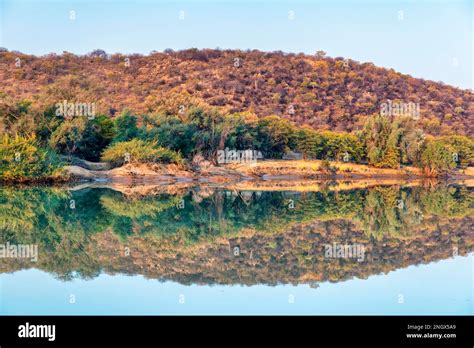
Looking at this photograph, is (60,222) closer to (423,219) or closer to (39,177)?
(423,219)

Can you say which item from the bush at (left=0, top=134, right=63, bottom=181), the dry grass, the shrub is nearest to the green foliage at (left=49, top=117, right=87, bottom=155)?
the bush at (left=0, top=134, right=63, bottom=181)

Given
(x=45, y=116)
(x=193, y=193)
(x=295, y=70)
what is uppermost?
(x=295, y=70)

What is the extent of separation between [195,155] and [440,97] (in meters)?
41.3

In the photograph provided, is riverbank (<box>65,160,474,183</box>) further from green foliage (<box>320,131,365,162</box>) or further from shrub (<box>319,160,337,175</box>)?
green foliage (<box>320,131,365,162</box>)

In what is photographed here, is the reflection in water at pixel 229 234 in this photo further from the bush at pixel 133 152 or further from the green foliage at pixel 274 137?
the green foliage at pixel 274 137

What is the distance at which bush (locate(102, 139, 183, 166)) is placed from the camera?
33.0 meters

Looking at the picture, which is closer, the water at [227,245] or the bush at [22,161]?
the water at [227,245]

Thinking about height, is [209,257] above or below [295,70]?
below

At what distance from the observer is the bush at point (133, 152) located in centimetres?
3297

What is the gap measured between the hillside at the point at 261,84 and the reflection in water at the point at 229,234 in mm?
35087

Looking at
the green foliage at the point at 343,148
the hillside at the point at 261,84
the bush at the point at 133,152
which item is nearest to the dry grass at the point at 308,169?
the green foliage at the point at 343,148

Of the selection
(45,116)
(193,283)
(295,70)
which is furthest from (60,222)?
(295,70)

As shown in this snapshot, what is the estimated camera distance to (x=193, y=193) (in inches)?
1032

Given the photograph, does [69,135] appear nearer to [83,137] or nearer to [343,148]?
[83,137]
